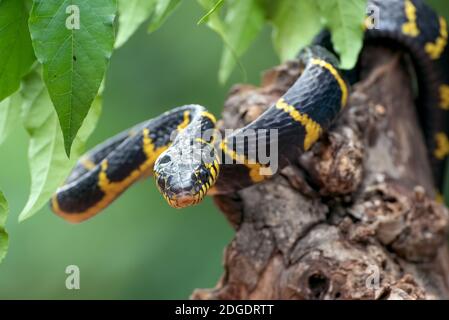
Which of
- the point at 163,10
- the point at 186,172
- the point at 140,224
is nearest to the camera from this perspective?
the point at 186,172

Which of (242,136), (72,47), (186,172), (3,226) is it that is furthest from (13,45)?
(242,136)

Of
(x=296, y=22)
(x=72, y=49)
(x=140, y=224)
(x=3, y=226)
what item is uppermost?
(x=140, y=224)

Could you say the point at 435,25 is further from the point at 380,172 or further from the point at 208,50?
the point at 208,50

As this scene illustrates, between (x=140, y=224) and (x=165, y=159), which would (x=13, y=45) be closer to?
(x=165, y=159)

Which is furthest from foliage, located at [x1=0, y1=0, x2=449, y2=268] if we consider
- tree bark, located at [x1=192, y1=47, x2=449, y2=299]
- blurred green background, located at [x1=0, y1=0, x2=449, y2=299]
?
blurred green background, located at [x1=0, y1=0, x2=449, y2=299]

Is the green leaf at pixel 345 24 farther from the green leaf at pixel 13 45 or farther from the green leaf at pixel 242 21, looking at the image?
the green leaf at pixel 13 45

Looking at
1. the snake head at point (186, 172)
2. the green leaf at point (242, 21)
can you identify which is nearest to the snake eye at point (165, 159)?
the snake head at point (186, 172)

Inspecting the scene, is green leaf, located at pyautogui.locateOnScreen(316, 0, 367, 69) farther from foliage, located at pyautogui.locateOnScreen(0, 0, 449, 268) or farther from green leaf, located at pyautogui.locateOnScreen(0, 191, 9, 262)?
green leaf, located at pyautogui.locateOnScreen(0, 191, 9, 262)
